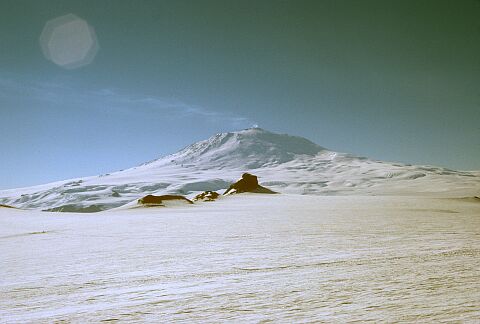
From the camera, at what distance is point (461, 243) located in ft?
16.6

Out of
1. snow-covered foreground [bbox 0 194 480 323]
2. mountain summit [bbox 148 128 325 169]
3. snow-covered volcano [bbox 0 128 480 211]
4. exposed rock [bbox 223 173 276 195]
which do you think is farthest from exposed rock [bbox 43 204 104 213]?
mountain summit [bbox 148 128 325 169]

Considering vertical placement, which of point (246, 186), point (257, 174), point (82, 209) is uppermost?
point (257, 174)

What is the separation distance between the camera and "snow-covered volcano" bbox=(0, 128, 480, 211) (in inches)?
2682

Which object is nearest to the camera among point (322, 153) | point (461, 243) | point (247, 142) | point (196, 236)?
point (461, 243)

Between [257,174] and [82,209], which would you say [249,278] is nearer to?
[82,209]

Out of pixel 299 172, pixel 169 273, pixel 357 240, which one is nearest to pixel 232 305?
pixel 169 273

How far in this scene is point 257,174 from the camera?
4296 inches

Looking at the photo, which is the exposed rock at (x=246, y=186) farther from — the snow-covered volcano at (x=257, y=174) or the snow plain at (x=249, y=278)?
the snow-covered volcano at (x=257, y=174)

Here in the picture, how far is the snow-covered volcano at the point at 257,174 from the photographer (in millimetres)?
68125

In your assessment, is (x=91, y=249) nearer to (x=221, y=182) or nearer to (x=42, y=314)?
(x=42, y=314)

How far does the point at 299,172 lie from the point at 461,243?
104 metres

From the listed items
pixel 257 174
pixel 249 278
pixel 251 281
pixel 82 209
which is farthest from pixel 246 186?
pixel 257 174

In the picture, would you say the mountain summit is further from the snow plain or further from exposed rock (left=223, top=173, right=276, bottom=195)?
the snow plain

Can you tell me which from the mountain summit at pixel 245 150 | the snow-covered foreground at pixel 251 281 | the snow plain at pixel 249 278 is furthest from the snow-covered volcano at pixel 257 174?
the snow-covered foreground at pixel 251 281
